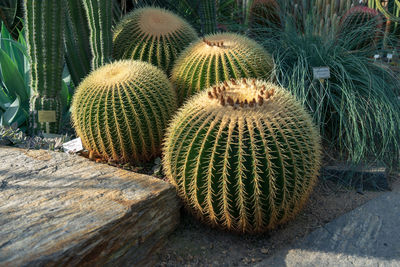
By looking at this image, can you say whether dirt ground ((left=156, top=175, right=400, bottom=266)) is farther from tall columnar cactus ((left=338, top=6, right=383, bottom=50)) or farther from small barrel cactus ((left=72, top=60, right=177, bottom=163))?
tall columnar cactus ((left=338, top=6, right=383, bottom=50))

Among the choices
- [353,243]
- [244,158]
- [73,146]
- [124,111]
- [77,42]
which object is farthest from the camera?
[77,42]

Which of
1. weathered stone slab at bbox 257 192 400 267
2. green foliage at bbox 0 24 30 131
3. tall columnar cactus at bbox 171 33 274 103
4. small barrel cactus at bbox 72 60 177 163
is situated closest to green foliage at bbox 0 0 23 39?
green foliage at bbox 0 24 30 131

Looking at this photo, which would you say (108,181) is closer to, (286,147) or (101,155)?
(101,155)

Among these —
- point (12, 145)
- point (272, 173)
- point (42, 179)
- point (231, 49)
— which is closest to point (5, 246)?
point (42, 179)

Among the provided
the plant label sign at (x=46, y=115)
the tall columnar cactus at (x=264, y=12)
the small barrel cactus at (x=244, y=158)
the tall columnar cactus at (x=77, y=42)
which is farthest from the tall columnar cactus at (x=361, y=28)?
the plant label sign at (x=46, y=115)

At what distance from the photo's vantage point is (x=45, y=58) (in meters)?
3.20

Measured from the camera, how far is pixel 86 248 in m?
1.80

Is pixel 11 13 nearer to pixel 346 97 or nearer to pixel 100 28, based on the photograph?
pixel 100 28

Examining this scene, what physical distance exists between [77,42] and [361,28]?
2832 mm

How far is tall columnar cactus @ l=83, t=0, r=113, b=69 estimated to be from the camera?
3.48 m

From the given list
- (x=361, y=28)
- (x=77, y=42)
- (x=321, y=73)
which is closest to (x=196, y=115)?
(x=321, y=73)

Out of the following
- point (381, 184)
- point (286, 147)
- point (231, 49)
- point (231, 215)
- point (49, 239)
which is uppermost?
point (231, 49)

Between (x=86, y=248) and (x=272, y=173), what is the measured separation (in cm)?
99

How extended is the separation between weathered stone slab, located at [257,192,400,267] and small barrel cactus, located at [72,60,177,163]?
1.22m
